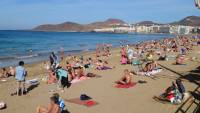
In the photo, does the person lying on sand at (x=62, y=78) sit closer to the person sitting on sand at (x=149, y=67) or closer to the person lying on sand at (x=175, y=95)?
the person lying on sand at (x=175, y=95)

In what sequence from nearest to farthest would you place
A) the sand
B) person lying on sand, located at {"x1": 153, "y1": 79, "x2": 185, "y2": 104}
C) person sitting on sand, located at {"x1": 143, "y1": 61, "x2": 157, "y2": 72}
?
the sand → person lying on sand, located at {"x1": 153, "y1": 79, "x2": 185, "y2": 104} → person sitting on sand, located at {"x1": 143, "y1": 61, "x2": 157, "y2": 72}

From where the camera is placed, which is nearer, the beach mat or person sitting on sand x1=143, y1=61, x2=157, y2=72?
the beach mat

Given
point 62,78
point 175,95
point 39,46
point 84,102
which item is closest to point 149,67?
point 62,78

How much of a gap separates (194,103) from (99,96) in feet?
12.2

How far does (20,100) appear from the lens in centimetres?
1247

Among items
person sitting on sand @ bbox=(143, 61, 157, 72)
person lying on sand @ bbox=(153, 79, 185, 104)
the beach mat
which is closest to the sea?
person sitting on sand @ bbox=(143, 61, 157, 72)

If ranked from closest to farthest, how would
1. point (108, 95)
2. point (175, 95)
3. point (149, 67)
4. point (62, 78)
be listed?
A: point (175, 95)
point (108, 95)
point (62, 78)
point (149, 67)

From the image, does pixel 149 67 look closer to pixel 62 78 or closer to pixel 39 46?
pixel 62 78

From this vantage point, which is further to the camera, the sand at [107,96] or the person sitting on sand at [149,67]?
the person sitting on sand at [149,67]

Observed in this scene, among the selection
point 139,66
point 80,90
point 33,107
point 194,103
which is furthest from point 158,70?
point 33,107

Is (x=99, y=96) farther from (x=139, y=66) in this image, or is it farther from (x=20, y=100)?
(x=139, y=66)

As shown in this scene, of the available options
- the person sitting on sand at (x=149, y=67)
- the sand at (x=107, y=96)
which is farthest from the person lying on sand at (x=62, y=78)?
the person sitting on sand at (x=149, y=67)

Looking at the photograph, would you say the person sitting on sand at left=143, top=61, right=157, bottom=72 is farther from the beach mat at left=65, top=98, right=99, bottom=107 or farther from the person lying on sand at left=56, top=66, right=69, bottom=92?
the beach mat at left=65, top=98, right=99, bottom=107

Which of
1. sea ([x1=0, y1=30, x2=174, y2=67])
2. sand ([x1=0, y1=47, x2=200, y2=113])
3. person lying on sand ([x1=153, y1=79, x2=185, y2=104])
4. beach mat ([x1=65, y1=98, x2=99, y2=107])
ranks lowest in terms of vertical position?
sea ([x1=0, y1=30, x2=174, y2=67])
